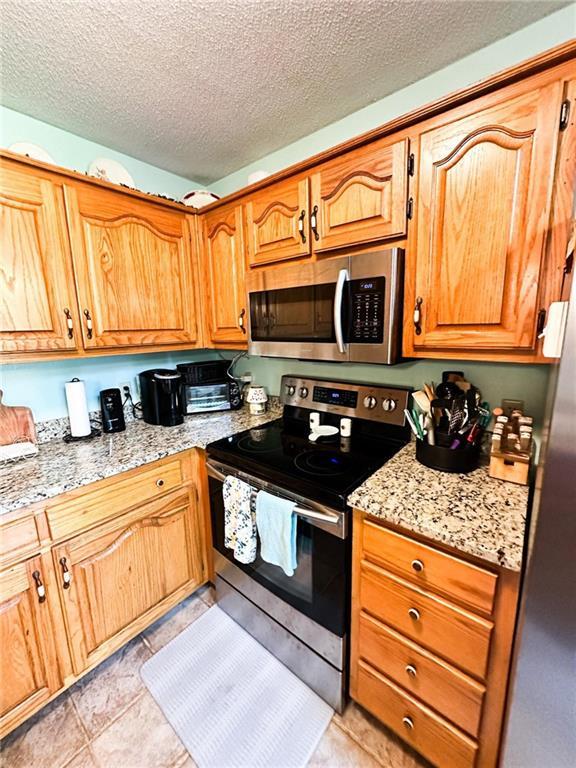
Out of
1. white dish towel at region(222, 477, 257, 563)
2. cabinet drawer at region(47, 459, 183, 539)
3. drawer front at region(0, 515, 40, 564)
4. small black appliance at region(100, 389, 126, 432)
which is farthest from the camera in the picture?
small black appliance at region(100, 389, 126, 432)

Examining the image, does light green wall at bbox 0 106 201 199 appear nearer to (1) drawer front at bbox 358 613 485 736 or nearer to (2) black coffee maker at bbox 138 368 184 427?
(2) black coffee maker at bbox 138 368 184 427

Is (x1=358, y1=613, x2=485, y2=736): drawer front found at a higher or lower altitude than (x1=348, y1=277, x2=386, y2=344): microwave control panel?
lower

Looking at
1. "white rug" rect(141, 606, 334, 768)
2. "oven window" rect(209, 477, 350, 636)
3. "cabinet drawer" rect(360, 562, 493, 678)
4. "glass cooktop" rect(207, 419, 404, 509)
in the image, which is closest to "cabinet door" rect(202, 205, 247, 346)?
"glass cooktop" rect(207, 419, 404, 509)

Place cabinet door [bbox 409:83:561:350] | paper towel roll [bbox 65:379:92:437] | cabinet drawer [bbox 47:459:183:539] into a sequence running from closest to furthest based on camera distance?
cabinet door [bbox 409:83:561:350] → cabinet drawer [bbox 47:459:183:539] → paper towel roll [bbox 65:379:92:437]

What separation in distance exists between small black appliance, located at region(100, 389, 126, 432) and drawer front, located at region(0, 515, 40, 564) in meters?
0.63

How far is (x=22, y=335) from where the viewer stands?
1.29 meters

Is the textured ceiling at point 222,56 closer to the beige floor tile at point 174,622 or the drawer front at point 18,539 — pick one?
the drawer front at point 18,539

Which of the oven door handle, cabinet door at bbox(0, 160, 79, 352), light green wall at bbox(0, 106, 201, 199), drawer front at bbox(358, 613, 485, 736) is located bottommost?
drawer front at bbox(358, 613, 485, 736)

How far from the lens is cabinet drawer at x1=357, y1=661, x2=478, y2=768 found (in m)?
0.93

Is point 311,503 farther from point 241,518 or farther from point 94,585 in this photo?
point 94,585

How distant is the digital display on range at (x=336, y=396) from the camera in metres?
1.59

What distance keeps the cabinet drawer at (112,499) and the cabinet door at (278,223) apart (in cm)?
111

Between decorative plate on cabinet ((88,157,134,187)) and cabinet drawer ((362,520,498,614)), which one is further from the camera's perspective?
decorative plate on cabinet ((88,157,134,187))

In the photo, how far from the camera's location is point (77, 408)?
5.11 ft
